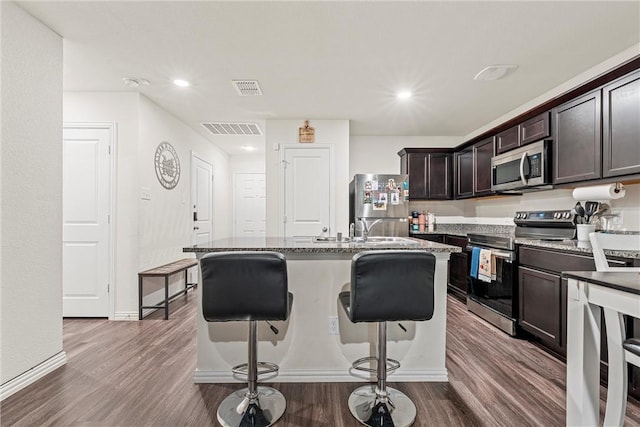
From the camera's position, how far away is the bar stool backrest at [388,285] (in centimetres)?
166

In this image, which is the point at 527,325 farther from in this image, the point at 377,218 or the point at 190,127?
the point at 190,127

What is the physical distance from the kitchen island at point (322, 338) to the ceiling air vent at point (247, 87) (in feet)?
6.01

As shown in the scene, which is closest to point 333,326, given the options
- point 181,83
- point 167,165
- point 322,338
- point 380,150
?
point 322,338

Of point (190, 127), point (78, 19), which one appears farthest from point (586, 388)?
point (190, 127)

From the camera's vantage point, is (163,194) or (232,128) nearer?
(163,194)

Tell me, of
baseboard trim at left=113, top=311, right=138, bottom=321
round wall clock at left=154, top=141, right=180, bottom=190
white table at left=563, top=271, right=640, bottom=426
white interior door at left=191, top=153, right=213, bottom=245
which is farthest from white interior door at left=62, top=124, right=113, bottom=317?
white table at left=563, top=271, right=640, bottom=426

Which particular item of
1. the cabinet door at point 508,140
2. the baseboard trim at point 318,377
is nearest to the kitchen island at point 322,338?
the baseboard trim at point 318,377

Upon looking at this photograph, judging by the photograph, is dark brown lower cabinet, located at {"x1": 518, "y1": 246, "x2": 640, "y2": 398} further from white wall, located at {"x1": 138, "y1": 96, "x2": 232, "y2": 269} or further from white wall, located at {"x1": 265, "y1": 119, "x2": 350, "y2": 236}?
white wall, located at {"x1": 138, "y1": 96, "x2": 232, "y2": 269}

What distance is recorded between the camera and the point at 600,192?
2594mm

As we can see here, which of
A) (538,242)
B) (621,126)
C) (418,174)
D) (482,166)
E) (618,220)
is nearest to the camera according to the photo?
(621,126)

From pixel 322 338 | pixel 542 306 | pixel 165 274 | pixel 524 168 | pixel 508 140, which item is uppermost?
pixel 508 140

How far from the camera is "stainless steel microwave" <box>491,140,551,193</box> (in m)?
3.09

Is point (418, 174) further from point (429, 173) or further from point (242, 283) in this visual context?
point (242, 283)

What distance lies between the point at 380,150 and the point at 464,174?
4.68 feet
